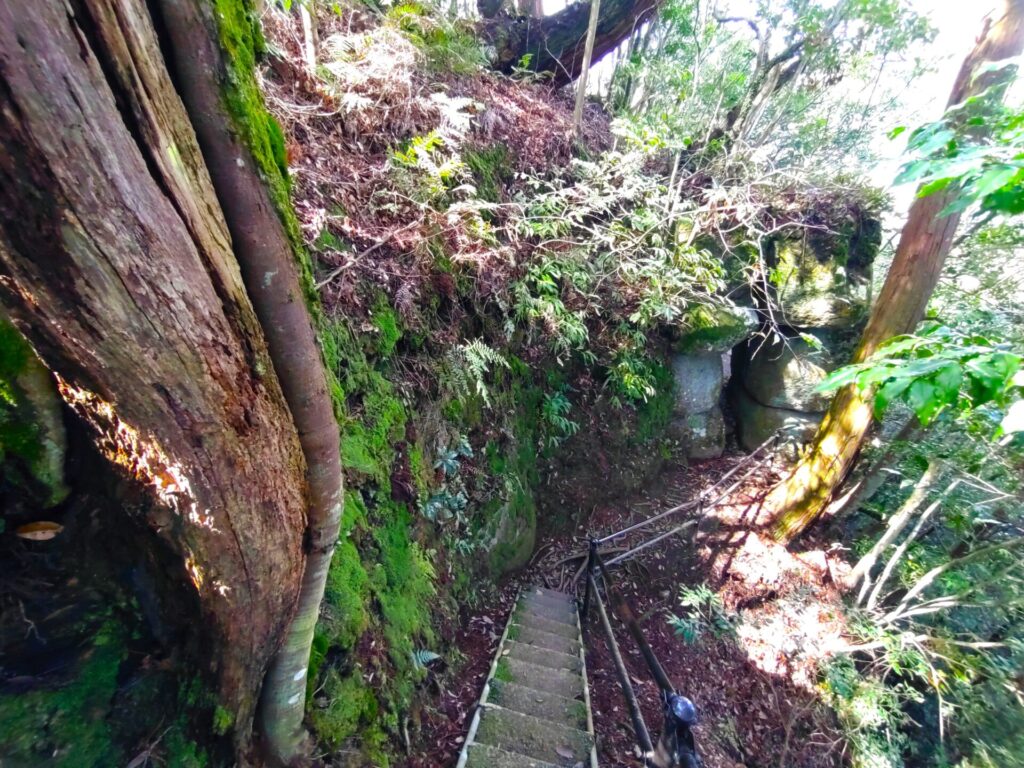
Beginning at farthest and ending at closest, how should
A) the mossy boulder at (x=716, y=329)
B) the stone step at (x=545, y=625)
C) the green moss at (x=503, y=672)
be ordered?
the mossy boulder at (x=716, y=329) → the stone step at (x=545, y=625) → the green moss at (x=503, y=672)

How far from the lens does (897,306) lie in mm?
5414

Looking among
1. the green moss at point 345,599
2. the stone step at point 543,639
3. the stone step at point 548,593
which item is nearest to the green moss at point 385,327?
the green moss at point 345,599

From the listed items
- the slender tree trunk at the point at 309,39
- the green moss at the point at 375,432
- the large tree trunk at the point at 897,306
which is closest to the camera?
the green moss at the point at 375,432

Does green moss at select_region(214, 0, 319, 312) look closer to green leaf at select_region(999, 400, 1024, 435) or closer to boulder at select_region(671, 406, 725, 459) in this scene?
green leaf at select_region(999, 400, 1024, 435)

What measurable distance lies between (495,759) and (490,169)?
564cm

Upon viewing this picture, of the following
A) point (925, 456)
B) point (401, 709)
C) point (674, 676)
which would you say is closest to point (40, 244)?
point (401, 709)

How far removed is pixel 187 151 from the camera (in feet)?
3.75

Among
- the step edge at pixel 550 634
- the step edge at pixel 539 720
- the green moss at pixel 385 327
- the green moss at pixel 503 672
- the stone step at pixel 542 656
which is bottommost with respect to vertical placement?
the step edge at pixel 550 634

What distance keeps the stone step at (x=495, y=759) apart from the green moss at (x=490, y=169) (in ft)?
16.2

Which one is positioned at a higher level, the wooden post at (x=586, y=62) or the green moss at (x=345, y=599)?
the wooden post at (x=586, y=62)

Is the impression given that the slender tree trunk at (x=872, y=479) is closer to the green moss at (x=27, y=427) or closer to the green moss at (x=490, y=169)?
the green moss at (x=490, y=169)

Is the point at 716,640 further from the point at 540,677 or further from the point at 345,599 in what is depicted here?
the point at 345,599

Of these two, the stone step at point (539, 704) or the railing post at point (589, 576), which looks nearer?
the stone step at point (539, 704)

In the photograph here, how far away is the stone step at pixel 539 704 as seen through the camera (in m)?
3.59
